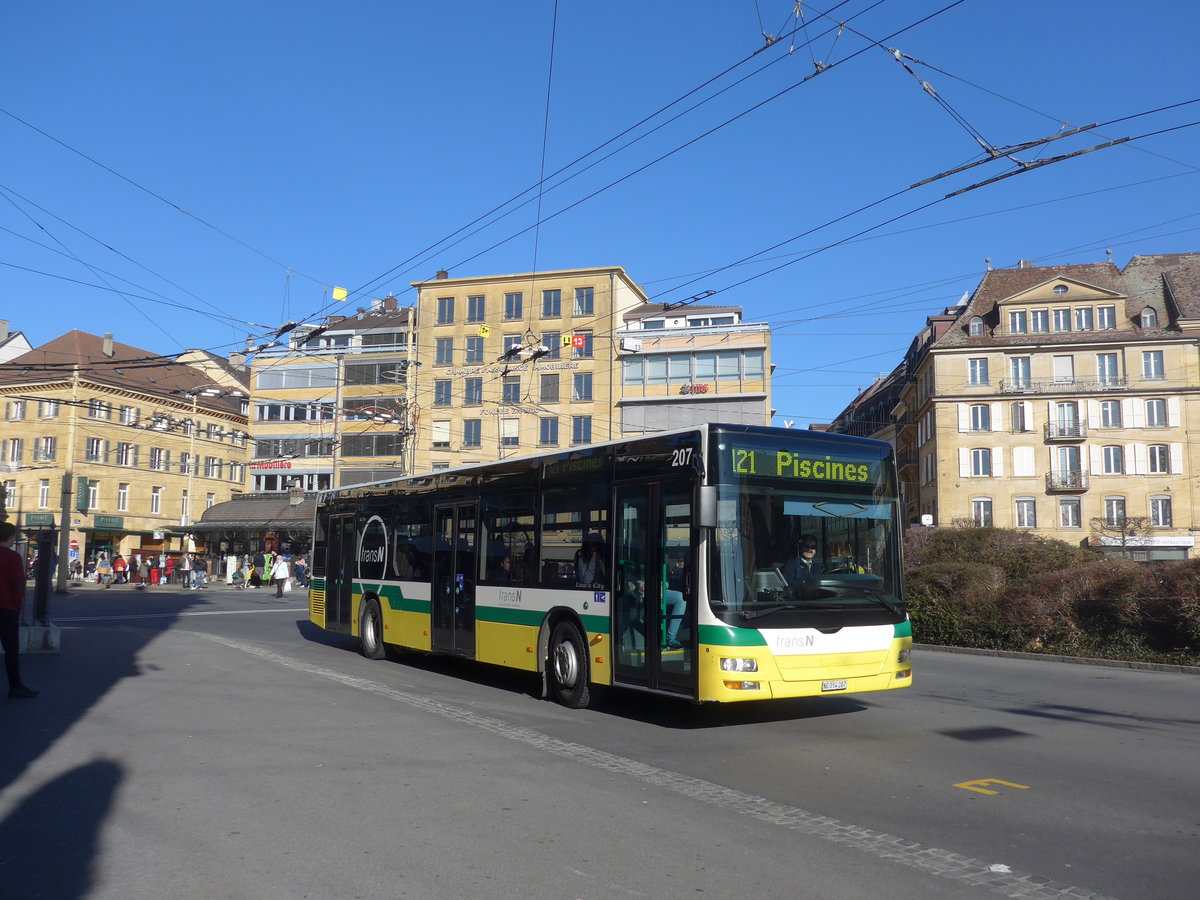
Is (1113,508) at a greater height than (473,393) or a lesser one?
lesser

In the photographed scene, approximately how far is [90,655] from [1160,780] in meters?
14.3

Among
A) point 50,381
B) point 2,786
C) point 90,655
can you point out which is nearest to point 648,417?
point 50,381

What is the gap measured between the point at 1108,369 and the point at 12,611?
58611mm

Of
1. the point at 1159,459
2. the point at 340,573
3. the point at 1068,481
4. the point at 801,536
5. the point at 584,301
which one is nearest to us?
the point at 801,536

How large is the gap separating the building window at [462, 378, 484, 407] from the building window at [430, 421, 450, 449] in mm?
1887

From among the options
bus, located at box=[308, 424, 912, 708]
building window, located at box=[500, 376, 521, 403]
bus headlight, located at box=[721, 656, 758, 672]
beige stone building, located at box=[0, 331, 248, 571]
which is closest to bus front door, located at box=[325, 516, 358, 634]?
bus, located at box=[308, 424, 912, 708]

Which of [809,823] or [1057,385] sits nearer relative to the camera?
[809,823]

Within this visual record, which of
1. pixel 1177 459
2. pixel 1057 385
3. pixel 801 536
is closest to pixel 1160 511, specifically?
pixel 1177 459

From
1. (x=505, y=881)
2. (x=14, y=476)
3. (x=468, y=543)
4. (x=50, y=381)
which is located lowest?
(x=505, y=881)

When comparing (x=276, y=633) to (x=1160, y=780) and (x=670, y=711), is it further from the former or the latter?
(x=1160, y=780)

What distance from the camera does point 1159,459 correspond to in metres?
57.6

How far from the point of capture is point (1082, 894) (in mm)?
5039

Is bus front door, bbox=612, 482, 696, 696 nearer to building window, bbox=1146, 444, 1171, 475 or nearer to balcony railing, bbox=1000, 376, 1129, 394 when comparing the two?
balcony railing, bbox=1000, 376, 1129, 394

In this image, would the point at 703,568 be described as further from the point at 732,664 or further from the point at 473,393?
the point at 473,393
